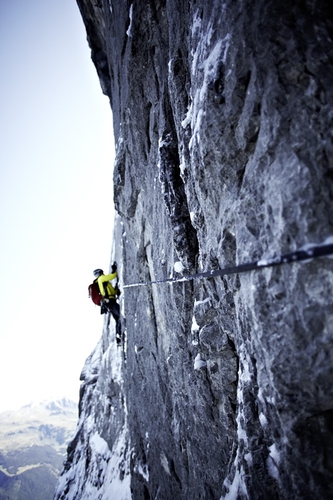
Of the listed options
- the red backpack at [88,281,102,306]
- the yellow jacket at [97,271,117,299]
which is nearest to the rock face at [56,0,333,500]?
the yellow jacket at [97,271,117,299]

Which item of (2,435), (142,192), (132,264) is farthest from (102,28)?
(2,435)

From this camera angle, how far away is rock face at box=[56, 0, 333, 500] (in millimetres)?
1685

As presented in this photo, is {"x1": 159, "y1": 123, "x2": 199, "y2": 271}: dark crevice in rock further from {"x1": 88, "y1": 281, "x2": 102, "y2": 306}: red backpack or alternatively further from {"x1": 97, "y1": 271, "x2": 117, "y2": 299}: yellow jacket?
{"x1": 88, "y1": 281, "x2": 102, "y2": 306}: red backpack

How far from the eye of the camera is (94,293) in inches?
364

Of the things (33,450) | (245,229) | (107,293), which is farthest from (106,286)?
(33,450)

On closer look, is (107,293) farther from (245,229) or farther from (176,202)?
(245,229)

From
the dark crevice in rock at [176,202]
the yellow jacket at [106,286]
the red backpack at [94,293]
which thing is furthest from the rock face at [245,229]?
the red backpack at [94,293]

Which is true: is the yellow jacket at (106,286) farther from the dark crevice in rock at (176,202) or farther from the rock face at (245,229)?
the dark crevice in rock at (176,202)

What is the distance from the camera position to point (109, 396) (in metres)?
11.7

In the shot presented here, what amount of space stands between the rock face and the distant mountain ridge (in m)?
87.5

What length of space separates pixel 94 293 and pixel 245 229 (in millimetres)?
7991

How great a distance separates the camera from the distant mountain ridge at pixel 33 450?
93.4 meters

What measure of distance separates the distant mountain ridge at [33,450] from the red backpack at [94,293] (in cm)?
8233

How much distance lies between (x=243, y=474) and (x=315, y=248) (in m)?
2.24
